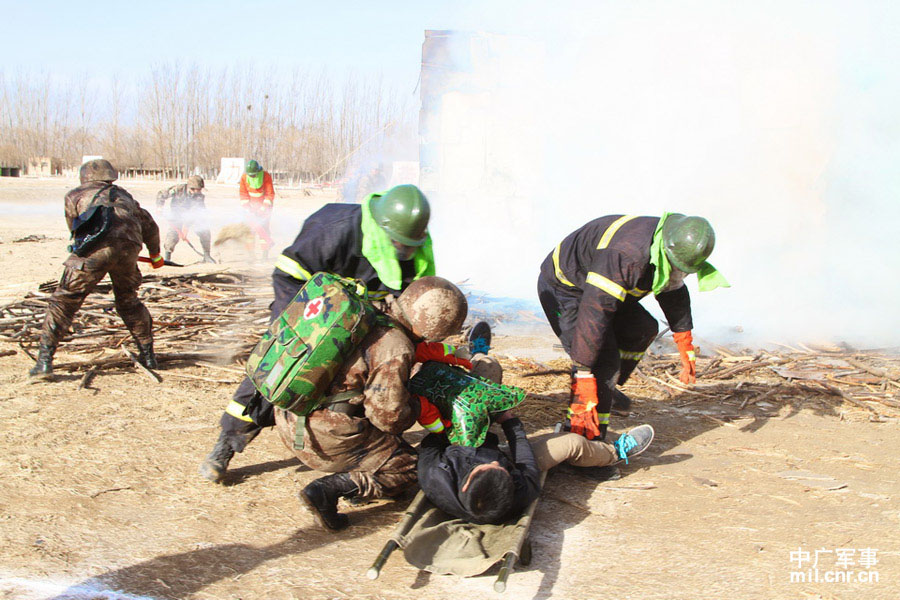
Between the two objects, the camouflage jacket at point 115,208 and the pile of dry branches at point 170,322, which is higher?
the camouflage jacket at point 115,208

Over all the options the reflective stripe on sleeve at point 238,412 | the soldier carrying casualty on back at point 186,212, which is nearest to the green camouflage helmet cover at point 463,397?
the reflective stripe on sleeve at point 238,412

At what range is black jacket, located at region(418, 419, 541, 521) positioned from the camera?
123 inches

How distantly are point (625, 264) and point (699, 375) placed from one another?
3131 millimetres

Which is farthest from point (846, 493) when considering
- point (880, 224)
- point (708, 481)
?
point (880, 224)

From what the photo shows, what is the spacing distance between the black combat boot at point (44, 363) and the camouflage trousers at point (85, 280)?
0.05 meters

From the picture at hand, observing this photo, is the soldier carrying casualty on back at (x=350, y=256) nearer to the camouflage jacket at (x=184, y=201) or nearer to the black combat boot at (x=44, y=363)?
the black combat boot at (x=44, y=363)

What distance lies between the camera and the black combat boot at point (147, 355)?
6.03 meters

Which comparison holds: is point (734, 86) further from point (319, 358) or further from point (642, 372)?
point (319, 358)

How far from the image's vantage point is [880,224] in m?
10.8

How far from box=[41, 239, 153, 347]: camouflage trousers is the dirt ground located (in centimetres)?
46

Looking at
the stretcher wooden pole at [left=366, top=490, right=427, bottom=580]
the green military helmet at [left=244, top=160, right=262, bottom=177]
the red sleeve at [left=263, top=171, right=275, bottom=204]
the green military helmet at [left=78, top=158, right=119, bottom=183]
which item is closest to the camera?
the stretcher wooden pole at [left=366, top=490, right=427, bottom=580]

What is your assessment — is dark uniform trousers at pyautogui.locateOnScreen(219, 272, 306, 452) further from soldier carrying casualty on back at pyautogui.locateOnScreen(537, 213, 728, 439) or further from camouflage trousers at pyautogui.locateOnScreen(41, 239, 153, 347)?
camouflage trousers at pyautogui.locateOnScreen(41, 239, 153, 347)

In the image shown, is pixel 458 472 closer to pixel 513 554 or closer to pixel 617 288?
pixel 513 554

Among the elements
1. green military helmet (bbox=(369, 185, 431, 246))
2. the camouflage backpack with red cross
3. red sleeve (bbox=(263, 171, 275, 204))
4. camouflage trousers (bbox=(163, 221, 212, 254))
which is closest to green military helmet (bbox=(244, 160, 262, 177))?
red sleeve (bbox=(263, 171, 275, 204))
